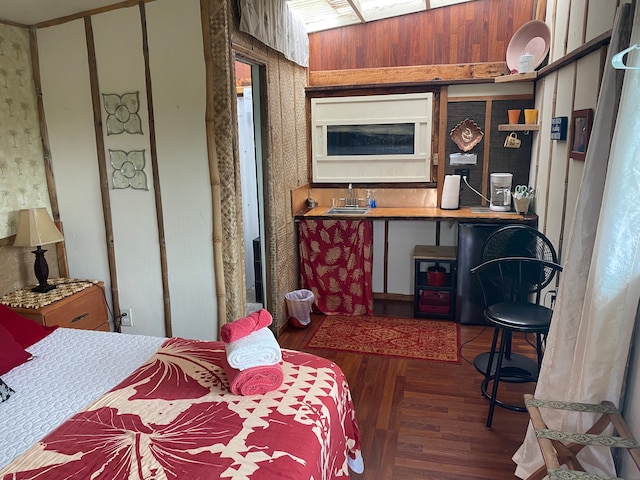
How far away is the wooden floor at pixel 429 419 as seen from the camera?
233 centimetres

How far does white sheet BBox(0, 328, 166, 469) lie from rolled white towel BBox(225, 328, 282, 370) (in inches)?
21.5

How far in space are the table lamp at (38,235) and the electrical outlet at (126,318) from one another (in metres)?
0.53

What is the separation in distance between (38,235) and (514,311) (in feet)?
9.67

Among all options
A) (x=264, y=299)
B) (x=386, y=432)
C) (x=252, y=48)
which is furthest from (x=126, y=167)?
(x=386, y=432)

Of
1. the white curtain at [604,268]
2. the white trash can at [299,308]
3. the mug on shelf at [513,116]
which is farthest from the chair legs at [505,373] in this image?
the mug on shelf at [513,116]

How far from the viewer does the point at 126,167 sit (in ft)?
10.7

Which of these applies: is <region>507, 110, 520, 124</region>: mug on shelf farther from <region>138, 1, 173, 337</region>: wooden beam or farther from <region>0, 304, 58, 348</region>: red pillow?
<region>0, 304, 58, 348</region>: red pillow

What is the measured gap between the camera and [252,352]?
6.12 ft

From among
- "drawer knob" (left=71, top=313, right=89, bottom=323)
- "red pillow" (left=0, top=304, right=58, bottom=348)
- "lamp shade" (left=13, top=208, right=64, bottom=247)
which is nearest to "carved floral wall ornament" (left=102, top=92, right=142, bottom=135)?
"lamp shade" (left=13, top=208, right=64, bottom=247)

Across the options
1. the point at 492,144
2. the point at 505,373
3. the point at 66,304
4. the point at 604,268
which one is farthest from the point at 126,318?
the point at 492,144

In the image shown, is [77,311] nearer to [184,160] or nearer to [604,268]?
[184,160]

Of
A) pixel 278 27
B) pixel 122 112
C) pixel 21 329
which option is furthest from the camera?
pixel 278 27

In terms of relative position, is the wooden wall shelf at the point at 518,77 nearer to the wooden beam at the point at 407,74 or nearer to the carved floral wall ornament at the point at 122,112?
the wooden beam at the point at 407,74

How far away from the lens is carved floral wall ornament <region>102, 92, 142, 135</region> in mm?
3162
